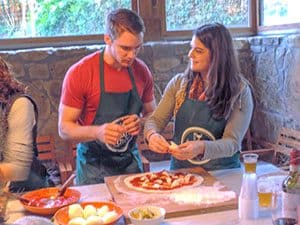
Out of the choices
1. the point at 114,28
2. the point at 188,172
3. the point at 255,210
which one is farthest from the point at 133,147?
the point at 255,210

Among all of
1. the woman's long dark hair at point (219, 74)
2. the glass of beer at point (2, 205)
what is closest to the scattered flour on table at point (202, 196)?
the woman's long dark hair at point (219, 74)

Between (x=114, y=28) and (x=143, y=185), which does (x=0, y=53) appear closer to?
(x=114, y=28)

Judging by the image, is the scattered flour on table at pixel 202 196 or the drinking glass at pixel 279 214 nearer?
the drinking glass at pixel 279 214

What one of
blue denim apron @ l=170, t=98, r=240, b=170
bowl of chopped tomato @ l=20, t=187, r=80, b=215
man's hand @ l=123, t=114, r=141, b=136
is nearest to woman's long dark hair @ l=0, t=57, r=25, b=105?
bowl of chopped tomato @ l=20, t=187, r=80, b=215

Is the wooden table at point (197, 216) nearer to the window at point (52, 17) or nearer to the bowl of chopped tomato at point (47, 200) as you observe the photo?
the bowl of chopped tomato at point (47, 200)

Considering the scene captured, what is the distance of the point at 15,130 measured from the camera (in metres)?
1.65

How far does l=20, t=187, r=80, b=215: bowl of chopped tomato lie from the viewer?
5.09 feet

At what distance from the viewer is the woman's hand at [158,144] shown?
1.93 metres

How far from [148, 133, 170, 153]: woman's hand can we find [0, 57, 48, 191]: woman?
49cm

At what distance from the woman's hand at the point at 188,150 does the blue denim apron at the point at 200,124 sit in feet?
0.55

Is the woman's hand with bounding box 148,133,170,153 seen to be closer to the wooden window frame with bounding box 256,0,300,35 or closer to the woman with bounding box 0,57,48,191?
the woman with bounding box 0,57,48,191

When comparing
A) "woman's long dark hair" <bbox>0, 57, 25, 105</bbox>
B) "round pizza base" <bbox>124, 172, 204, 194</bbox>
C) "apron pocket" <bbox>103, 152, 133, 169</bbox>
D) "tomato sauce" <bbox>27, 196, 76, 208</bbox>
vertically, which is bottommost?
"apron pocket" <bbox>103, 152, 133, 169</bbox>

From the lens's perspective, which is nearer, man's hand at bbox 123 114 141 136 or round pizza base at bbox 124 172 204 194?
round pizza base at bbox 124 172 204 194

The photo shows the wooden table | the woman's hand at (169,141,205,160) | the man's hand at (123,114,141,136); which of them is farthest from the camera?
the man's hand at (123,114,141,136)
